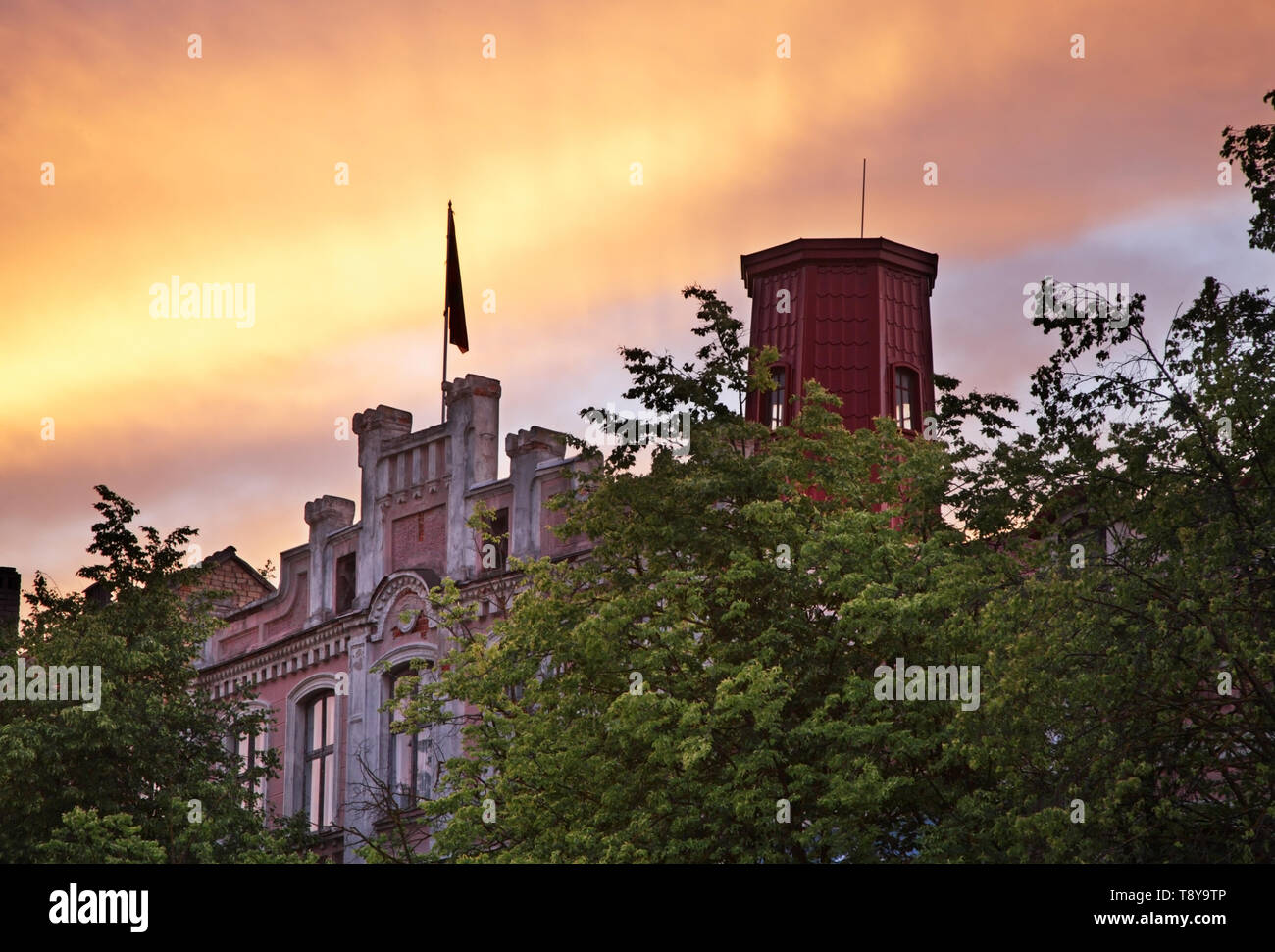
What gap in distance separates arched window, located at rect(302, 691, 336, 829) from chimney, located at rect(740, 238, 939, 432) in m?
11.9

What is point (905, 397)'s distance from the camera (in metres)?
41.7

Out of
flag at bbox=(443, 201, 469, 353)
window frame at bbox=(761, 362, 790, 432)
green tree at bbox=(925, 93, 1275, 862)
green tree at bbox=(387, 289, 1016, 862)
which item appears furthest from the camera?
window frame at bbox=(761, 362, 790, 432)

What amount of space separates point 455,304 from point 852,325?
9.27 meters

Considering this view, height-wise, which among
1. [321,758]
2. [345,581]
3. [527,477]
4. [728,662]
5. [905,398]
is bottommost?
[321,758]

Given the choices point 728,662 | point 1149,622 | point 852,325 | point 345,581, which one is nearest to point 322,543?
point 345,581

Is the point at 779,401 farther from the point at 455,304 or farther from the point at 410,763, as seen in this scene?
the point at 410,763

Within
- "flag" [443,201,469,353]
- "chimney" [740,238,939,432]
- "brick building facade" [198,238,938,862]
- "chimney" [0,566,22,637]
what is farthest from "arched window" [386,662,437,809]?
"chimney" [0,566,22,637]

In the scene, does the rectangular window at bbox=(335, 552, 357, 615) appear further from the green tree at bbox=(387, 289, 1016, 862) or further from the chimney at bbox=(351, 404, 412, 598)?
the green tree at bbox=(387, 289, 1016, 862)

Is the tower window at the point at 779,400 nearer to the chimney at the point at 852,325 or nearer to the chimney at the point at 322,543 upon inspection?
the chimney at the point at 852,325

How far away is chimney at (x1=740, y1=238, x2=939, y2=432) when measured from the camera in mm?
41312

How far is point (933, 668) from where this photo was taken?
22109 millimetres

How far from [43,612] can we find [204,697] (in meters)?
3.17

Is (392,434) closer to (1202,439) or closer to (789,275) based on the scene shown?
(789,275)
